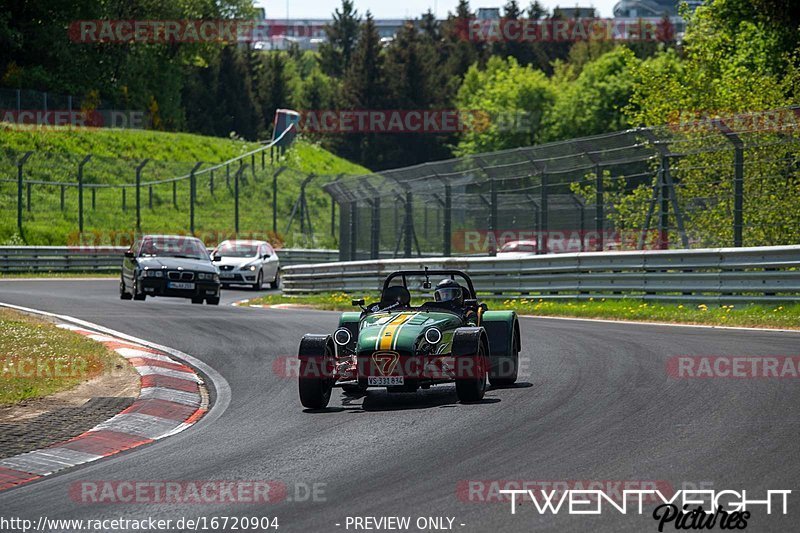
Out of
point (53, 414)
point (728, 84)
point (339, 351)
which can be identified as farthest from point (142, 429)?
point (728, 84)

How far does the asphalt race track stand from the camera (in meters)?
6.57

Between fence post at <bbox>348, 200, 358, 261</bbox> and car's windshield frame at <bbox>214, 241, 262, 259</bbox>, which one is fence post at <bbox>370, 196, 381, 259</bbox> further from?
car's windshield frame at <bbox>214, 241, 262, 259</bbox>

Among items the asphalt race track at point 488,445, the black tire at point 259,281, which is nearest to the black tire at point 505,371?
the asphalt race track at point 488,445

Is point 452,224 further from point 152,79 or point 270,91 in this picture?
point 270,91

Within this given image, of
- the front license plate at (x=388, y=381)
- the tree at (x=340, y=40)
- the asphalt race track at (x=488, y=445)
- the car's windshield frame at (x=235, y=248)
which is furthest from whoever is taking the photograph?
the tree at (x=340, y=40)

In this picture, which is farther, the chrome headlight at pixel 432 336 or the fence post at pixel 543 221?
the fence post at pixel 543 221

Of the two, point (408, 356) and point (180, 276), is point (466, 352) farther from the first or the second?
point (180, 276)

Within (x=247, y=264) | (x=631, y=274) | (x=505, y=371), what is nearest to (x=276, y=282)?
(x=247, y=264)

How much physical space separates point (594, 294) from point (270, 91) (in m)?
84.5

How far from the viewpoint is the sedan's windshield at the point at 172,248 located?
84.1 ft

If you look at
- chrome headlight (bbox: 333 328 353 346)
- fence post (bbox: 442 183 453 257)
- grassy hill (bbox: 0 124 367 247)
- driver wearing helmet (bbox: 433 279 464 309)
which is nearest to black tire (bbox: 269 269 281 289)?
fence post (bbox: 442 183 453 257)

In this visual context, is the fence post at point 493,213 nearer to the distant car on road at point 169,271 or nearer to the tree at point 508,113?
the distant car on road at point 169,271

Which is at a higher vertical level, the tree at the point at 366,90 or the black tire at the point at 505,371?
the tree at the point at 366,90

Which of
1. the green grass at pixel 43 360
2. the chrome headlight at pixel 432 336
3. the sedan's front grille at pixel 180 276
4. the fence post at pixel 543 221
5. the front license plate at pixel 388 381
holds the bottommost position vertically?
the green grass at pixel 43 360
